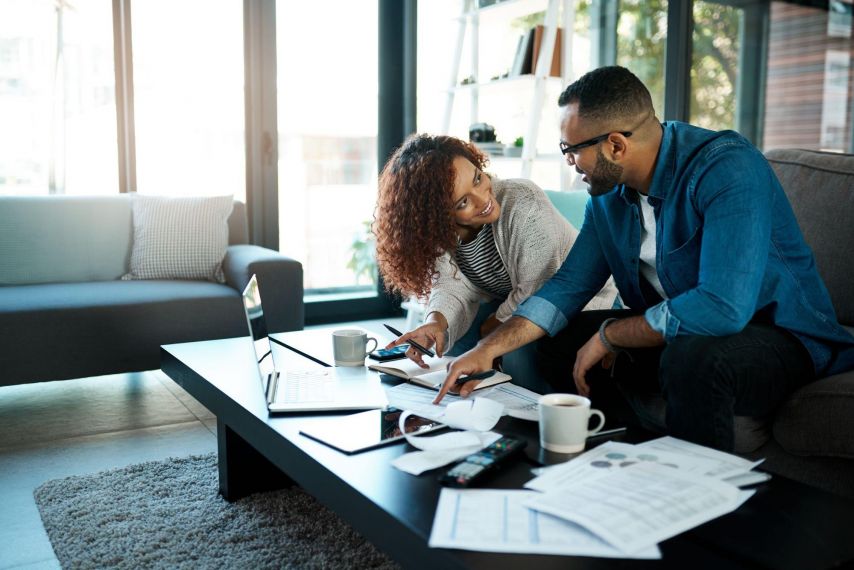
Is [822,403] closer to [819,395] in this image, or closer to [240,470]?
[819,395]

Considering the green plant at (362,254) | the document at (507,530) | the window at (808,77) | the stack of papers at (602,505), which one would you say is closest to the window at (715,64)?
the window at (808,77)

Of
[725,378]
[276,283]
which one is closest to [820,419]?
[725,378]

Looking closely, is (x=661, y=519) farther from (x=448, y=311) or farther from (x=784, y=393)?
(x=448, y=311)

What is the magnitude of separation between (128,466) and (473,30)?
3030mm

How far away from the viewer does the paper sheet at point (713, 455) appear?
3.58 ft

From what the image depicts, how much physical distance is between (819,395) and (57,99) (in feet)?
11.9

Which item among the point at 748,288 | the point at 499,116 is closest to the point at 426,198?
the point at 748,288

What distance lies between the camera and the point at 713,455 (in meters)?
1.15

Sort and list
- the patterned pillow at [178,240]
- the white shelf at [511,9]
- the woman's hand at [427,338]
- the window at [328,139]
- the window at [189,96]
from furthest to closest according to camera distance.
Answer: the window at [328,139], the window at [189,96], the white shelf at [511,9], the patterned pillow at [178,240], the woman's hand at [427,338]

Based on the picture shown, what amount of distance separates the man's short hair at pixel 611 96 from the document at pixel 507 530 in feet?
2.93

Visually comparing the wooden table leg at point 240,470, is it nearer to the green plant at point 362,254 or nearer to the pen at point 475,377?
the pen at point 475,377

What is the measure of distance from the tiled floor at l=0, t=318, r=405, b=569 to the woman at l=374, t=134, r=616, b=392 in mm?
799

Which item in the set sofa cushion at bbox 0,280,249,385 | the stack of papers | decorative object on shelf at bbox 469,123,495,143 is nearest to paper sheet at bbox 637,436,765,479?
the stack of papers

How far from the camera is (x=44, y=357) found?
2.59 meters
